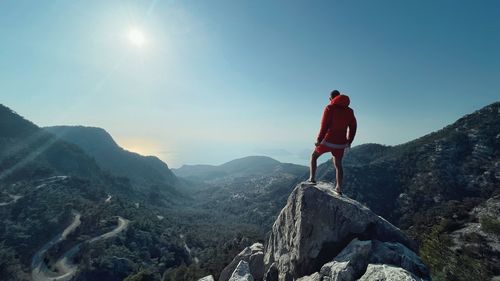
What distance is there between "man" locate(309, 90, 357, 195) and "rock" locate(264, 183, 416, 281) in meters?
1.49

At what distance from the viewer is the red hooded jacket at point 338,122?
14.8m

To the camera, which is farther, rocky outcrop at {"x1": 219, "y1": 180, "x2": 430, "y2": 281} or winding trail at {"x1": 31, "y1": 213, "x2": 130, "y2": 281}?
winding trail at {"x1": 31, "y1": 213, "x2": 130, "y2": 281}

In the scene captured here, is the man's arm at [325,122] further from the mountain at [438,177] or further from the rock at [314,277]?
the mountain at [438,177]

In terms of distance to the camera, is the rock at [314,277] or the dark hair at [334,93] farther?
the dark hair at [334,93]

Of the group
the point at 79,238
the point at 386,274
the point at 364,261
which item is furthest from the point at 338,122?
the point at 79,238

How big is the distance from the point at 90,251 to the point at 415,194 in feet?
414

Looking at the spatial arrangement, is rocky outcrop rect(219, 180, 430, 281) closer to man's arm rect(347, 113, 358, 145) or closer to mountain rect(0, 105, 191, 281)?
man's arm rect(347, 113, 358, 145)

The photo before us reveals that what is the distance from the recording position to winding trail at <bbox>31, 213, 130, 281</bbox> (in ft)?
280

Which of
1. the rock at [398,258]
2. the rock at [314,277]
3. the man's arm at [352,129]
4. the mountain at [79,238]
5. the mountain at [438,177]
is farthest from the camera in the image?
the mountain at [438,177]

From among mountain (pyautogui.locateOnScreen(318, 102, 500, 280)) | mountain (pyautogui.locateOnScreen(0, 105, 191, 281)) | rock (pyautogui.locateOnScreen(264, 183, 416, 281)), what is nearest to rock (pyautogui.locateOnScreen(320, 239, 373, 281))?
rock (pyautogui.locateOnScreen(264, 183, 416, 281))

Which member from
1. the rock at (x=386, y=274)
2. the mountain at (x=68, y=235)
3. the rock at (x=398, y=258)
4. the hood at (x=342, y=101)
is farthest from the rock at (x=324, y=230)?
the mountain at (x=68, y=235)

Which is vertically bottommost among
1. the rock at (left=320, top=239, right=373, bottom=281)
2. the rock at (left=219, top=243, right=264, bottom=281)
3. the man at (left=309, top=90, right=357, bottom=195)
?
the rock at (left=219, top=243, right=264, bottom=281)

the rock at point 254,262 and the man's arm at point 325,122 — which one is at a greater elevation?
the man's arm at point 325,122

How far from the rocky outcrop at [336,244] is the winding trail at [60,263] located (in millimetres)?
91653
